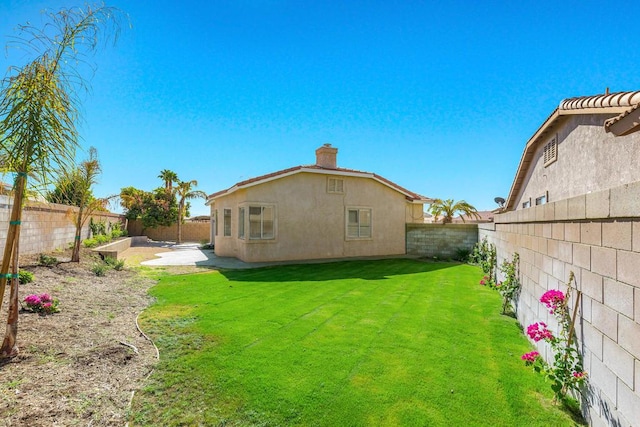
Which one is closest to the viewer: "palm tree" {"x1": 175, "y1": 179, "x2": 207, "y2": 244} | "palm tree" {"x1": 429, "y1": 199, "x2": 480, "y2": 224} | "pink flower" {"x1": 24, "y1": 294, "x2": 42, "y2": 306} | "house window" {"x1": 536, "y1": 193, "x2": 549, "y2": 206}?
"pink flower" {"x1": 24, "y1": 294, "x2": 42, "y2": 306}

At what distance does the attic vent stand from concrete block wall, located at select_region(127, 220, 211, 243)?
103 feet

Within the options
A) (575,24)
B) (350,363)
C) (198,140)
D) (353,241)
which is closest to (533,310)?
(350,363)

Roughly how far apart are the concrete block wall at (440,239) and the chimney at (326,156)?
6.82 metres

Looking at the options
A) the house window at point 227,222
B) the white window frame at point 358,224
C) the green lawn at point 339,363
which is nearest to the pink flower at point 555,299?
the green lawn at point 339,363

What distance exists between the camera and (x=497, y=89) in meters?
15.6

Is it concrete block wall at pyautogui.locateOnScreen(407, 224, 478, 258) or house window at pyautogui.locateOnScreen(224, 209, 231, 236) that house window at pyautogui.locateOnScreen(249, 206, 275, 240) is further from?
concrete block wall at pyautogui.locateOnScreen(407, 224, 478, 258)

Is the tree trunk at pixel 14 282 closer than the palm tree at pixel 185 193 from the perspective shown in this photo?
Yes

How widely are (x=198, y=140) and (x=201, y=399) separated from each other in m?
22.1

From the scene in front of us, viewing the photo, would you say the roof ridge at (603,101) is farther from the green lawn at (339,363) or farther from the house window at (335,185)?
Result: the house window at (335,185)

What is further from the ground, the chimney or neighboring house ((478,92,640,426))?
the chimney

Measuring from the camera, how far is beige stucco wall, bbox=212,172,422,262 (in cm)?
1600

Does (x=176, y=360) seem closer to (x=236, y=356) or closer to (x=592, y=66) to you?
(x=236, y=356)

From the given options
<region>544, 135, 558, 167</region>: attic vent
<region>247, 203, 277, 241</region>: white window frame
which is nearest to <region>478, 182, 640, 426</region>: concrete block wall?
<region>544, 135, 558, 167</region>: attic vent

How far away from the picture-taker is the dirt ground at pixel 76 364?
3412 millimetres
